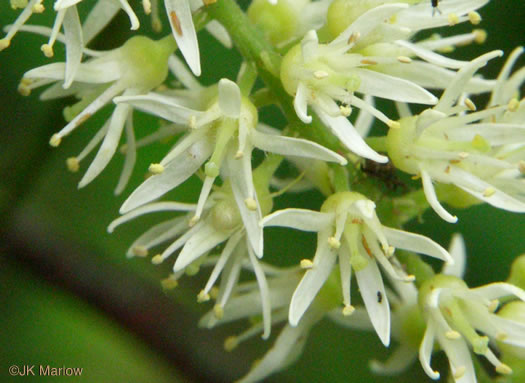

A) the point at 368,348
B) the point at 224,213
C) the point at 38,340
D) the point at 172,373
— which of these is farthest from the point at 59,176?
the point at 368,348

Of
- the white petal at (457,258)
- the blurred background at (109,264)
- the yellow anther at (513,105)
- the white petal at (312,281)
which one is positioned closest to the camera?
the white petal at (312,281)

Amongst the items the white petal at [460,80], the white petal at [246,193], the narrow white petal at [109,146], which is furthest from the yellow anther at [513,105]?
the narrow white petal at [109,146]

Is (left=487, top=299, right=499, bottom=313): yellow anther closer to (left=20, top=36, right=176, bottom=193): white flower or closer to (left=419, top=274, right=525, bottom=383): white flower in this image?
(left=419, top=274, right=525, bottom=383): white flower

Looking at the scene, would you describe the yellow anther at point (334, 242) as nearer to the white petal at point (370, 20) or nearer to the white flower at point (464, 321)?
the white flower at point (464, 321)

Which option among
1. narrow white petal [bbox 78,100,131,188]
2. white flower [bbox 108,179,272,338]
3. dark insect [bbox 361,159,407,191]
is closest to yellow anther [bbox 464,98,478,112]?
dark insect [bbox 361,159,407,191]

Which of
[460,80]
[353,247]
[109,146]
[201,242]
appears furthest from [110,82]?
[460,80]

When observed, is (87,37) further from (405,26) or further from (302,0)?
(405,26)

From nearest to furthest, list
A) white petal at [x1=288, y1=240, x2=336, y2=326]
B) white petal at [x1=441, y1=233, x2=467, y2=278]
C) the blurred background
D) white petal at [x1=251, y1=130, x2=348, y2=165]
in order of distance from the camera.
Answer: white petal at [x1=251, y1=130, x2=348, y2=165] → white petal at [x1=288, y1=240, x2=336, y2=326] → white petal at [x1=441, y1=233, x2=467, y2=278] → the blurred background
